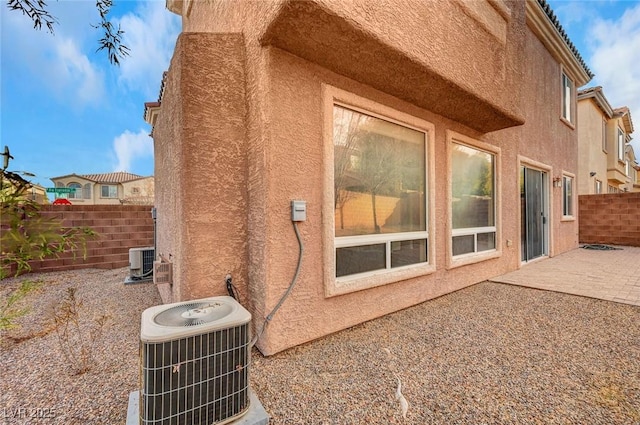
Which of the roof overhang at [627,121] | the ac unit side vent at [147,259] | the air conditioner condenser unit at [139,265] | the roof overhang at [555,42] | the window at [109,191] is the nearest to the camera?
the air conditioner condenser unit at [139,265]

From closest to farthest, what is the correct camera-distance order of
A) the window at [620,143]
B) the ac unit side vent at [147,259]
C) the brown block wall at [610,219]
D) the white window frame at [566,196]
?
the ac unit side vent at [147,259] → the white window frame at [566,196] → the brown block wall at [610,219] → the window at [620,143]

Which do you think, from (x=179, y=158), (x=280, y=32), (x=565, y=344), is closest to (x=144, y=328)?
(x=179, y=158)

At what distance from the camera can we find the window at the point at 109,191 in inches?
1833

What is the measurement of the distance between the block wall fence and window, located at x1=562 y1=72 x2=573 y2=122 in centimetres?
1617

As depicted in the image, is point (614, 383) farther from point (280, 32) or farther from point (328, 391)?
point (280, 32)

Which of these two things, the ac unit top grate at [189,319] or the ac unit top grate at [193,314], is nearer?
the ac unit top grate at [189,319]

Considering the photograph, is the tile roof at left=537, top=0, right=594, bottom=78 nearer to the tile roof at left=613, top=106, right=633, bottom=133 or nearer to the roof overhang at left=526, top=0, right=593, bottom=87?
the roof overhang at left=526, top=0, right=593, bottom=87

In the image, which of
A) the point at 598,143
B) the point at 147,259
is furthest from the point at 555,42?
the point at 147,259

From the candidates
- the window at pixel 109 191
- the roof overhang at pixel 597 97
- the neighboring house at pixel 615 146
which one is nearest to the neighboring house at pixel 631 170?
the neighboring house at pixel 615 146

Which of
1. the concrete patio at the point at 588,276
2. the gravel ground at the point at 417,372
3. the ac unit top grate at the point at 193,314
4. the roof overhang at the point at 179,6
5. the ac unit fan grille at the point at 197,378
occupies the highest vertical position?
the roof overhang at the point at 179,6

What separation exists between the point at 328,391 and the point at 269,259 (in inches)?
59.3

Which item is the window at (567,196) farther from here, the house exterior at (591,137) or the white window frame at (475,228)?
the house exterior at (591,137)

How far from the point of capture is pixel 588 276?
6.88 metres

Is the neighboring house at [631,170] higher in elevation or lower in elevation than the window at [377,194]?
higher
